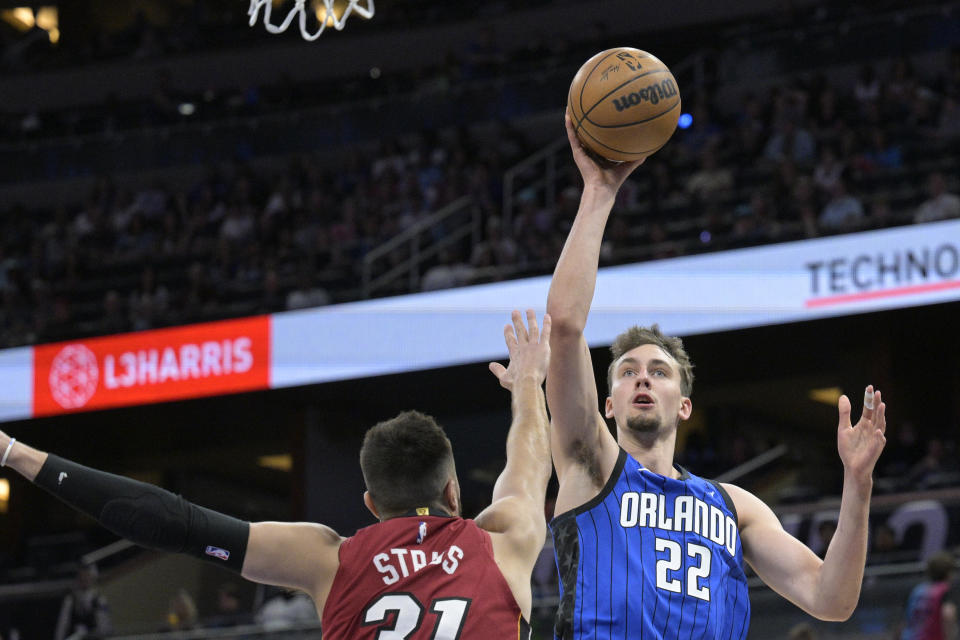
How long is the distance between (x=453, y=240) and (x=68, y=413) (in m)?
5.39

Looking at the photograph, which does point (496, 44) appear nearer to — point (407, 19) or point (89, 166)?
point (407, 19)

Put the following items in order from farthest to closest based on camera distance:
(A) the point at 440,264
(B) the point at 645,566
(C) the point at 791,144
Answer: (A) the point at 440,264 < (C) the point at 791,144 < (B) the point at 645,566

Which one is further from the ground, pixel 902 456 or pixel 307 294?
pixel 307 294

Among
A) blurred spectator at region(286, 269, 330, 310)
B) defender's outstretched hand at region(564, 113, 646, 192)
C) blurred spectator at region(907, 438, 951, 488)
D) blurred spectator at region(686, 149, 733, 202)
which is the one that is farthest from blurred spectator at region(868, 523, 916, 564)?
blurred spectator at region(286, 269, 330, 310)

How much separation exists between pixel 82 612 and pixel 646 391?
35.0ft

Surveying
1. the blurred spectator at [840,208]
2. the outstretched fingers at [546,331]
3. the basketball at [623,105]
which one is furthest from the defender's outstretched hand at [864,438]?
the blurred spectator at [840,208]

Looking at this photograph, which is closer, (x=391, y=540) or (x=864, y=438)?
(x=391, y=540)

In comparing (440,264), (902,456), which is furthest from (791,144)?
(440,264)

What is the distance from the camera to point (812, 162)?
1461 cm

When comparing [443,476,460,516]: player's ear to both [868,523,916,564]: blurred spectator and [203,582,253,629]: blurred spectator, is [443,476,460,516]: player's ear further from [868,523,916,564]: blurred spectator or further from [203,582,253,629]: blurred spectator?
[203,582,253,629]: blurred spectator

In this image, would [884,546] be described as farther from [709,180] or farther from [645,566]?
[645,566]

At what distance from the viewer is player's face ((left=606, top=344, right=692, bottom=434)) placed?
13.5 ft

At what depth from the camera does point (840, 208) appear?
13781 mm

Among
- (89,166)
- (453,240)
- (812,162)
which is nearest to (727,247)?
(812,162)
